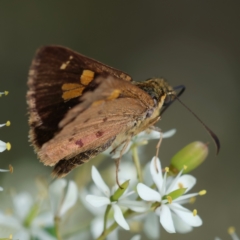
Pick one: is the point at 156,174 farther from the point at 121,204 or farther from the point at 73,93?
the point at 73,93

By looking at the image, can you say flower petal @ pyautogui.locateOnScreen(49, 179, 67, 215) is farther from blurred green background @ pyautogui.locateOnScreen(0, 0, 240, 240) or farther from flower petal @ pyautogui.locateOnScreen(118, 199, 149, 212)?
blurred green background @ pyautogui.locateOnScreen(0, 0, 240, 240)

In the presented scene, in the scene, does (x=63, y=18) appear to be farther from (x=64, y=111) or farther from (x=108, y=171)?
(x=64, y=111)

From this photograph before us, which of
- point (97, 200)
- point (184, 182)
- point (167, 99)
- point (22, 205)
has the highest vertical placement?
point (167, 99)

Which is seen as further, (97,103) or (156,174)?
(156,174)

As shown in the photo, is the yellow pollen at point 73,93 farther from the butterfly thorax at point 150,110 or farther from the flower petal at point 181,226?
the flower petal at point 181,226

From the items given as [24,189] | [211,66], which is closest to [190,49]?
[211,66]

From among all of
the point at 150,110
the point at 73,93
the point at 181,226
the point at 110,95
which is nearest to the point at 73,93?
the point at 73,93
